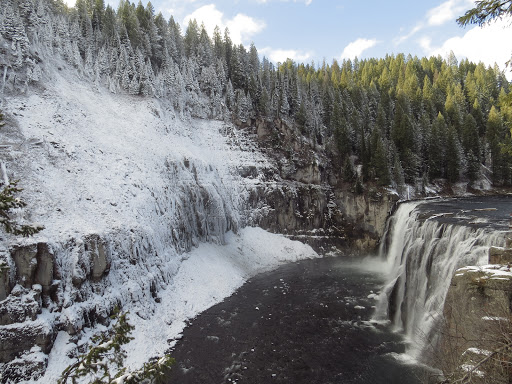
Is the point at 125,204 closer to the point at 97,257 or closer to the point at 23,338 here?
the point at 97,257

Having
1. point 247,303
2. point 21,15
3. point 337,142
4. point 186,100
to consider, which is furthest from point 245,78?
point 247,303

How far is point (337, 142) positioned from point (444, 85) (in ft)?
153

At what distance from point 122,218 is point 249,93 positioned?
40328 mm

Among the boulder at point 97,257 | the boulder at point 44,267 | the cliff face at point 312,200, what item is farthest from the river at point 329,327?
the cliff face at point 312,200

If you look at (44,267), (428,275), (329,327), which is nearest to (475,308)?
(428,275)

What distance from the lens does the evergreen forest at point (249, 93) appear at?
39250 millimetres

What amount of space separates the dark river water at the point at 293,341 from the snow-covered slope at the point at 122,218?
1977 millimetres

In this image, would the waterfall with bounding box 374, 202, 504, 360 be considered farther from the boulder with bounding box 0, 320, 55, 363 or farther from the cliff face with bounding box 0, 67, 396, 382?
the boulder with bounding box 0, 320, 55, 363

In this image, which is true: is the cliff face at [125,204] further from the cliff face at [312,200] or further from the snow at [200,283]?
the snow at [200,283]

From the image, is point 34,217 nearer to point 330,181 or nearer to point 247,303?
point 247,303

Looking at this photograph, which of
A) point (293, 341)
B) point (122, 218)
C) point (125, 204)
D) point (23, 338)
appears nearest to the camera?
point (23, 338)

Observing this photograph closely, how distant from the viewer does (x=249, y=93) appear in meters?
54.6

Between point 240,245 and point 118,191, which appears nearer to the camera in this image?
point 118,191

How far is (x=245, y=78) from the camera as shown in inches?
2349
